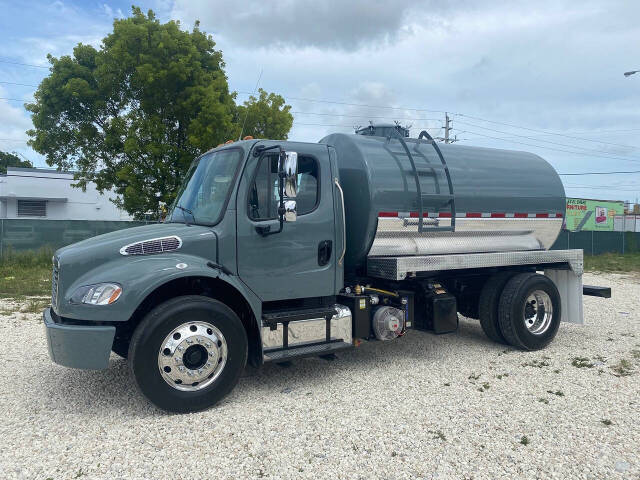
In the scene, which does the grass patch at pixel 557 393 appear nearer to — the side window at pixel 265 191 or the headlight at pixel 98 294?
the side window at pixel 265 191

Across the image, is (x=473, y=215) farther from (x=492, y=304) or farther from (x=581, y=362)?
(x=581, y=362)

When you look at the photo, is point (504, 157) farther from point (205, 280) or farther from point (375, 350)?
point (205, 280)

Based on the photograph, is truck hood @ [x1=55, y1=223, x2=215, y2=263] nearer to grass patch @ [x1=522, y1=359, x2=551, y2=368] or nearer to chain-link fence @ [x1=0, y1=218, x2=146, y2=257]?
grass patch @ [x1=522, y1=359, x2=551, y2=368]

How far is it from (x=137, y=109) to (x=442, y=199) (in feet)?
47.3

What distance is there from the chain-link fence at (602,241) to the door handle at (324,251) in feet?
74.5

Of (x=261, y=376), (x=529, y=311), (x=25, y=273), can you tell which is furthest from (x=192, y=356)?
(x=25, y=273)

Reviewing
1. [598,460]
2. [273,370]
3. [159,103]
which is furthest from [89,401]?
[159,103]

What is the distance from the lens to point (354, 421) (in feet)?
15.1

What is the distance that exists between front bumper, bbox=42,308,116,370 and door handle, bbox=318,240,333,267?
220cm

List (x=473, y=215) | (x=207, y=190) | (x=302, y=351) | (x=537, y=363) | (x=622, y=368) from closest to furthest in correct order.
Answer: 1. (x=302, y=351)
2. (x=207, y=190)
3. (x=622, y=368)
4. (x=537, y=363)
5. (x=473, y=215)

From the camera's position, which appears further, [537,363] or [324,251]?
[537,363]

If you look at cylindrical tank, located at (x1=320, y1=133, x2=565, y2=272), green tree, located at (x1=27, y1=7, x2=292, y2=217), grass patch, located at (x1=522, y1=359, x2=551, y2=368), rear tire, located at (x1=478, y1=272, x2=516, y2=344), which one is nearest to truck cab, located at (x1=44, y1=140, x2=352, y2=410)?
cylindrical tank, located at (x1=320, y1=133, x2=565, y2=272)

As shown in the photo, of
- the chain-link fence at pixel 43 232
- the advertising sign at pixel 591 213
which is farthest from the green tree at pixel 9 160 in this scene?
the advertising sign at pixel 591 213

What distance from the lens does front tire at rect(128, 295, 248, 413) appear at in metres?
4.57
